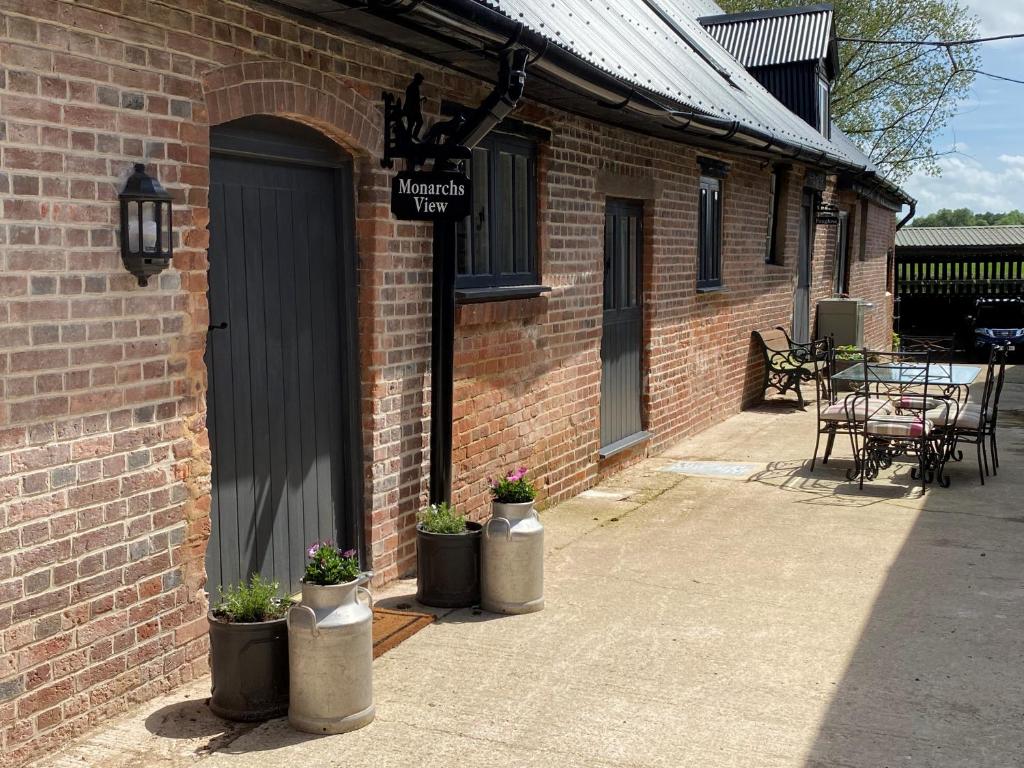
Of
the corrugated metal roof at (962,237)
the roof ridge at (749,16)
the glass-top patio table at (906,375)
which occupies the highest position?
the roof ridge at (749,16)

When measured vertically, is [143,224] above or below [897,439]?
above

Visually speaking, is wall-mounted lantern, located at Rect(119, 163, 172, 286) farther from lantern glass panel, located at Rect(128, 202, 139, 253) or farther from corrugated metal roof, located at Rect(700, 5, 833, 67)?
corrugated metal roof, located at Rect(700, 5, 833, 67)

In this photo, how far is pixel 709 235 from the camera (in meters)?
11.7

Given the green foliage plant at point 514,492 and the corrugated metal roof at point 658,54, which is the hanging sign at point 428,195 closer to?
the corrugated metal roof at point 658,54

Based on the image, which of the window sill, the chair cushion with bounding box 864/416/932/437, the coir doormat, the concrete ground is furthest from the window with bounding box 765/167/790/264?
the coir doormat

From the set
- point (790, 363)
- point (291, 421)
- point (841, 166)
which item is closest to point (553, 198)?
point (291, 421)

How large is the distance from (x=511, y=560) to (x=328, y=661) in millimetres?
1549

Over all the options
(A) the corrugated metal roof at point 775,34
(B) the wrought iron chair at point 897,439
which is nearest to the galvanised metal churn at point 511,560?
(B) the wrought iron chair at point 897,439

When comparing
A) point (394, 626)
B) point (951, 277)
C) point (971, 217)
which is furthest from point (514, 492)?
point (971, 217)

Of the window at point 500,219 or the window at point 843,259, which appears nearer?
the window at point 500,219

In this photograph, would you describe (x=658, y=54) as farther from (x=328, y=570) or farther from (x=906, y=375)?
(x=328, y=570)

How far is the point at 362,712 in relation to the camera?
421cm

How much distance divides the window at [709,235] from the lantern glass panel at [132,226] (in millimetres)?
7736

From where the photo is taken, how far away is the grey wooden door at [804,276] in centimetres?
1617
